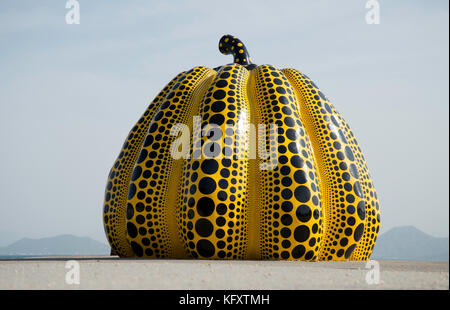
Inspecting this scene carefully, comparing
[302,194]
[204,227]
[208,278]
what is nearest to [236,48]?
[302,194]

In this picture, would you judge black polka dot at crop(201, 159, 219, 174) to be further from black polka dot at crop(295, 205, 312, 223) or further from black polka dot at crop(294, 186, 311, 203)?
black polka dot at crop(295, 205, 312, 223)

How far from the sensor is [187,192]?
9.83 m

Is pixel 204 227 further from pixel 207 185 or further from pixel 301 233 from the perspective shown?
pixel 301 233

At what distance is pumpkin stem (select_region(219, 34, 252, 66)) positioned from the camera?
13422 millimetres

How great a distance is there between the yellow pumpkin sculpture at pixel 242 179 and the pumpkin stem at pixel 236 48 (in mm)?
1789

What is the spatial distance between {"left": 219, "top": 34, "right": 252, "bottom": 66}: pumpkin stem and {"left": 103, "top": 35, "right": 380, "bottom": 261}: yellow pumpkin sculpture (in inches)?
70.4

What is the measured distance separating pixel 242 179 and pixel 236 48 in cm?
492

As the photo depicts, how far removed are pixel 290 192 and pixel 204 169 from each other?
1.58 m

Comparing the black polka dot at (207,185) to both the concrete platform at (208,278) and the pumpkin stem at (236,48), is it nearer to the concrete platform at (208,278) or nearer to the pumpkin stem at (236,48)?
the concrete platform at (208,278)

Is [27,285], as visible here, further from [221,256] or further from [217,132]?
[217,132]

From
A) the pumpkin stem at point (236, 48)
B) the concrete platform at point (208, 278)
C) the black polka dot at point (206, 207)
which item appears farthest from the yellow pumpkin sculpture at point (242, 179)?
the pumpkin stem at point (236, 48)

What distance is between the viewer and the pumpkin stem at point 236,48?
44.0 ft
